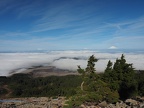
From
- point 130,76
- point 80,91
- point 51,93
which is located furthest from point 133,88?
point 51,93

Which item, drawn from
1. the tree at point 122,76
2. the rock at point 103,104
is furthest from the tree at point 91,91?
the tree at point 122,76

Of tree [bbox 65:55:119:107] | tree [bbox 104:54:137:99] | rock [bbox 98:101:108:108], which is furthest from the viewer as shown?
tree [bbox 104:54:137:99]

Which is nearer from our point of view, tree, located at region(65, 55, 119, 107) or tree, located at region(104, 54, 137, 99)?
tree, located at region(65, 55, 119, 107)

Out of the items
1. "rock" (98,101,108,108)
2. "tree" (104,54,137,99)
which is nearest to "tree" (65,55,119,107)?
"rock" (98,101,108,108)

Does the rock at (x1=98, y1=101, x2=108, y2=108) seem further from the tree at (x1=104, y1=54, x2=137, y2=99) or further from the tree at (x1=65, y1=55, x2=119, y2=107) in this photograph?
the tree at (x1=104, y1=54, x2=137, y2=99)

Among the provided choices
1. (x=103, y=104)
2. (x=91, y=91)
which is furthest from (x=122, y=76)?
(x=91, y=91)

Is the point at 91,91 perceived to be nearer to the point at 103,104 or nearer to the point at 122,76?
the point at 103,104

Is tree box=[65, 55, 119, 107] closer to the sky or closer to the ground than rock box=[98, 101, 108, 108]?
closer to the sky

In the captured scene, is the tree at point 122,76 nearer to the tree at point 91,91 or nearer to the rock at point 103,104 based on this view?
the tree at point 91,91

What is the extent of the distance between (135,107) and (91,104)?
24.1 feet

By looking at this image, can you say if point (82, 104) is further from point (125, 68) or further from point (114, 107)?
point (125, 68)

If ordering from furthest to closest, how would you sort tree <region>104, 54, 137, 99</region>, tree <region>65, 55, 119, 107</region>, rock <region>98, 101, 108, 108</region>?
tree <region>104, 54, 137, 99</region> → rock <region>98, 101, 108, 108</region> → tree <region>65, 55, 119, 107</region>

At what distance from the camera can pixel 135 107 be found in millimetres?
28562

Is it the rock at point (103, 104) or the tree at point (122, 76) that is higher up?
the tree at point (122, 76)
